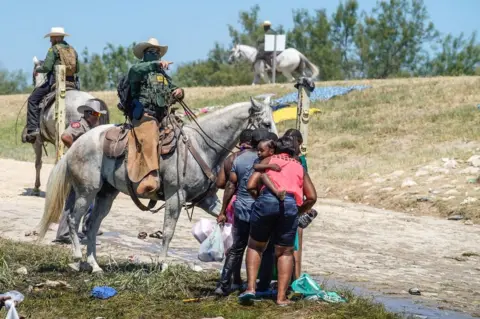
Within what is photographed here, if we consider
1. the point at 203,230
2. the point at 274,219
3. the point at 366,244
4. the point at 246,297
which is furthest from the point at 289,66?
the point at 246,297

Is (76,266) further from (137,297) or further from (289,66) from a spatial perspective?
(289,66)

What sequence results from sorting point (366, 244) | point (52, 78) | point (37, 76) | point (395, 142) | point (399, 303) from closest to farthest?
point (399, 303), point (366, 244), point (52, 78), point (37, 76), point (395, 142)

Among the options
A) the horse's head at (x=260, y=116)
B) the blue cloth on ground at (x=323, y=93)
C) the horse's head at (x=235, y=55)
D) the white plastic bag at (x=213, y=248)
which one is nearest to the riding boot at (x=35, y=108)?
the horse's head at (x=260, y=116)

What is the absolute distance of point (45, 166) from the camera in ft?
76.2

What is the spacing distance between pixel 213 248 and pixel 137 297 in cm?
96

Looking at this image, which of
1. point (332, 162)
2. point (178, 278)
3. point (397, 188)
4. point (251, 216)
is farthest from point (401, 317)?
point (332, 162)

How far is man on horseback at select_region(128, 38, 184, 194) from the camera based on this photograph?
10.2 m

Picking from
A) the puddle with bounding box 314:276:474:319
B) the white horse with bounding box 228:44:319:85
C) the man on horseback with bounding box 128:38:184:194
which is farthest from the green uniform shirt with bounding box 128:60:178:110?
the white horse with bounding box 228:44:319:85

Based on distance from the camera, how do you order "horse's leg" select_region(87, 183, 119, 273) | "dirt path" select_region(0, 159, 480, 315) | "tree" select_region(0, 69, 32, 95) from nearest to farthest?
"horse's leg" select_region(87, 183, 119, 273)
"dirt path" select_region(0, 159, 480, 315)
"tree" select_region(0, 69, 32, 95)

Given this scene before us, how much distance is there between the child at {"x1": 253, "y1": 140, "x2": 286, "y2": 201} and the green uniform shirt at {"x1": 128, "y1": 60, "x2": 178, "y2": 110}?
1.83 metres

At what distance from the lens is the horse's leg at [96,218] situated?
10484 mm

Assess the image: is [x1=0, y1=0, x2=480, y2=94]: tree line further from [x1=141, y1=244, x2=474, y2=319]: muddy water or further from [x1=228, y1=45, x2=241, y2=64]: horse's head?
[x1=141, y1=244, x2=474, y2=319]: muddy water

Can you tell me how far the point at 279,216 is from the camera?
866 centimetres

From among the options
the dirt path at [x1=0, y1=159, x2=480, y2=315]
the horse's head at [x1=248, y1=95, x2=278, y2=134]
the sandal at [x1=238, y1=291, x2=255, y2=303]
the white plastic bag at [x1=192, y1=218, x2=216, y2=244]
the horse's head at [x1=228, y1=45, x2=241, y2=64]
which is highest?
the horse's head at [x1=228, y1=45, x2=241, y2=64]
